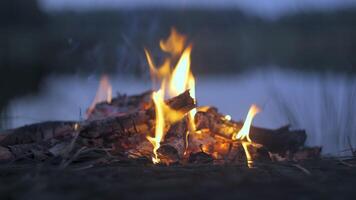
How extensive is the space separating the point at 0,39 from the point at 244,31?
7.85 m

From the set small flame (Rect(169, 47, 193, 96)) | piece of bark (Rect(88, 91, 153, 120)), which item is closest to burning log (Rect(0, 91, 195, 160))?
small flame (Rect(169, 47, 193, 96))

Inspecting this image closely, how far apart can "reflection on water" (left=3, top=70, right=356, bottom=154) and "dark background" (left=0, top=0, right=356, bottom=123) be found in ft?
0.98

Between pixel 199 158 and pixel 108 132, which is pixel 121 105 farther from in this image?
pixel 199 158

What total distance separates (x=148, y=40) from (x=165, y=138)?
12.7ft

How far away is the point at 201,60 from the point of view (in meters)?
16.8

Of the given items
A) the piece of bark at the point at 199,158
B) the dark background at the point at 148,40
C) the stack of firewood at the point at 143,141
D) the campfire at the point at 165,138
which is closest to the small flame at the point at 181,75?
the campfire at the point at 165,138

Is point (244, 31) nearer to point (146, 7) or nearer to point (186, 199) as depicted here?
point (146, 7)

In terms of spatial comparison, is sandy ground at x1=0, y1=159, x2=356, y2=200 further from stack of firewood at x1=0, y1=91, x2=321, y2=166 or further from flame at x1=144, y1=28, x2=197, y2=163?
flame at x1=144, y1=28, x2=197, y2=163

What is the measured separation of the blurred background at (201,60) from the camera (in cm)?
557

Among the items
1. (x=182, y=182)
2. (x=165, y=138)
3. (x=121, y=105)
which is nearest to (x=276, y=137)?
(x=165, y=138)

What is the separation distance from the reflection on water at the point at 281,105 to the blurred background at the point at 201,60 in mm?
14

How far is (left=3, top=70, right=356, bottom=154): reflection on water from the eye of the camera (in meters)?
4.82

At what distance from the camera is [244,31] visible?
1792cm

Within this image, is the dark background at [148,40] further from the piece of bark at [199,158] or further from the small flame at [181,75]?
the piece of bark at [199,158]
